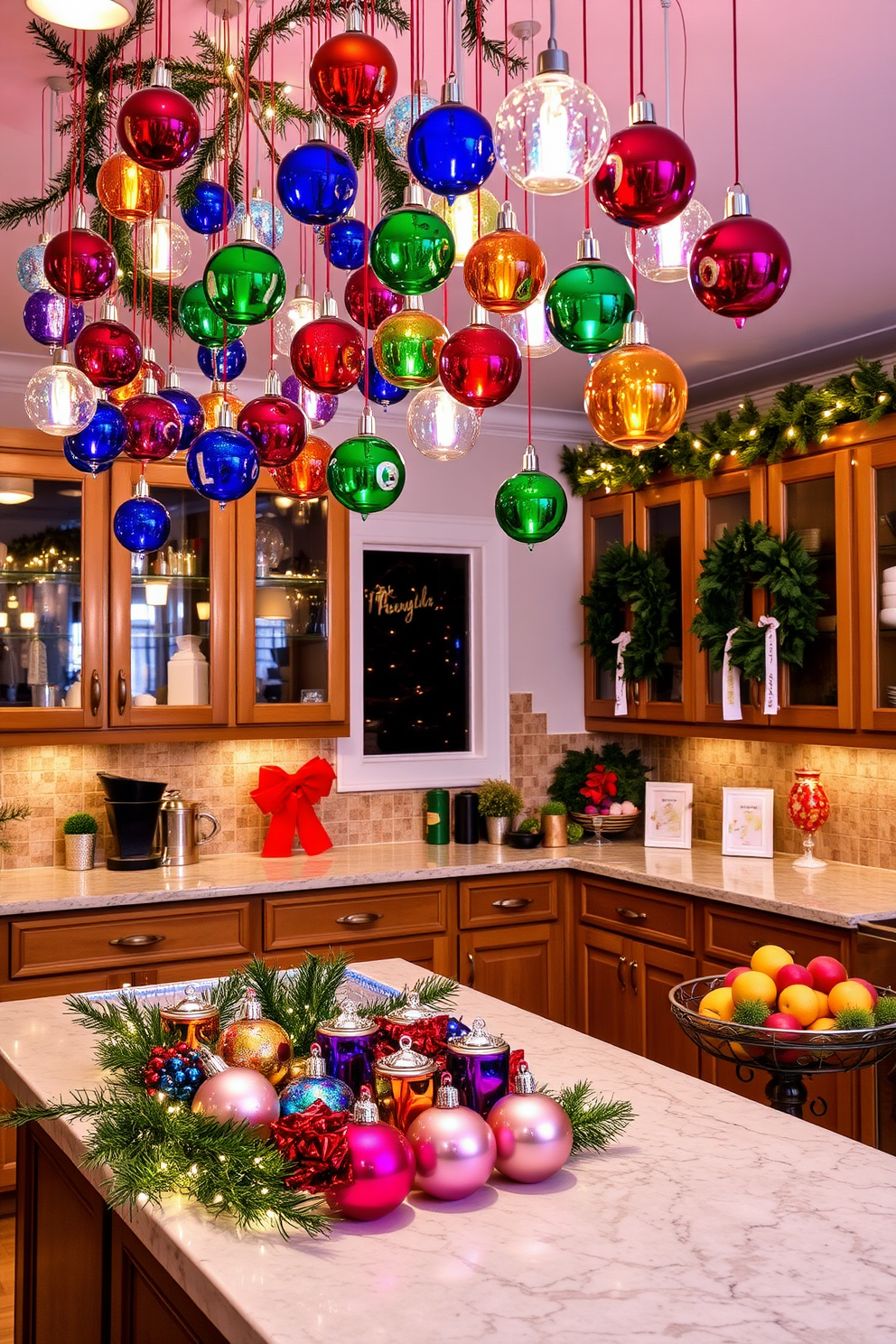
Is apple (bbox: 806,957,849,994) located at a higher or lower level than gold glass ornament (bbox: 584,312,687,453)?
lower

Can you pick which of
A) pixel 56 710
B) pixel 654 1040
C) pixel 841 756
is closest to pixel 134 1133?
pixel 56 710

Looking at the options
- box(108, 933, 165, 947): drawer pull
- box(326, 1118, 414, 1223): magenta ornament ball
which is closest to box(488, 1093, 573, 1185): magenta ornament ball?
box(326, 1118, 414, 1223): magenta ornament ball

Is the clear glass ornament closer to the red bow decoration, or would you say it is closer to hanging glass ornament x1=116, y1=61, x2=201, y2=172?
hanging glass ornament x1=116, y1=61, x2=201, y2=172

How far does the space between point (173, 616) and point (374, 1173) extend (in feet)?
9.69

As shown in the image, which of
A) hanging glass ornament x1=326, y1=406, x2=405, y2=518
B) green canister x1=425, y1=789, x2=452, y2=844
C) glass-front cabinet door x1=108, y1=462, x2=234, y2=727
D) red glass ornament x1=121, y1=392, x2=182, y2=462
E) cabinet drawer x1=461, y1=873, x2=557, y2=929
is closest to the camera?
hanging glass ornament x1=326, y1=406, x2=405, y2=518

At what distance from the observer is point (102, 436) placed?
5.99ft

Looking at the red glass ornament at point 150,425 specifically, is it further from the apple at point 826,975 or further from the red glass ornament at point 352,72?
the apple at point 826,975

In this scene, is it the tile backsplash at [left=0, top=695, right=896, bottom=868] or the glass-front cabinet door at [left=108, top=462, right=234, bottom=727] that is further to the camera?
the tile backsplash at [left=0, top=695, right=896, bottom=868]

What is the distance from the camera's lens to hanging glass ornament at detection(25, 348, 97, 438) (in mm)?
1658

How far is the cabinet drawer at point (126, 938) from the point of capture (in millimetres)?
3494

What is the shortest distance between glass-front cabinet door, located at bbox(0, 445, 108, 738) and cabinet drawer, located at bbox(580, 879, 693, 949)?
183cm

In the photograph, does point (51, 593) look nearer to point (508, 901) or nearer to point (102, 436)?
point (508, 901)

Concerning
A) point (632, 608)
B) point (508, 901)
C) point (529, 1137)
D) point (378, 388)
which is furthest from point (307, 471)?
point (632, 608)

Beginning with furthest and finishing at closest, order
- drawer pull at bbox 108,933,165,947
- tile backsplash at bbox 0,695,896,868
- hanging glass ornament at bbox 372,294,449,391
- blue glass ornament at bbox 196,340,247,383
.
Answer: tile backsplash at bbox 0,695,896,868, drawer pull at bbox 108,933,165,947, blue glass ornament at bbox 196,340,247,383, hanging glass ornament at bbox 372,294,449,391
